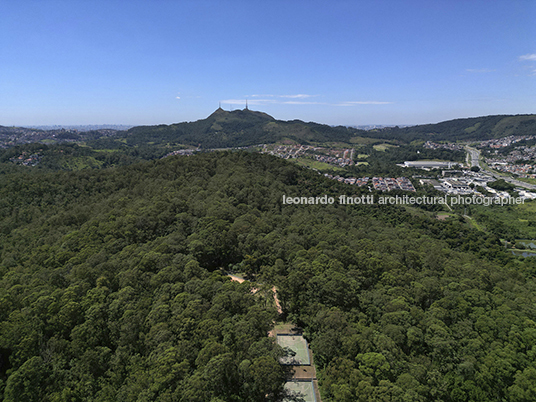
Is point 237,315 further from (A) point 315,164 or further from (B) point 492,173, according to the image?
(B) point 492,173

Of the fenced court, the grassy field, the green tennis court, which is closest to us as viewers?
the fenced court

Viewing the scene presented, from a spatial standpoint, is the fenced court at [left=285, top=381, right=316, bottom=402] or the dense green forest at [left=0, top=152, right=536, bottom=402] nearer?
the dense green forest at [left=0, top=152, right=536, bottom=402]

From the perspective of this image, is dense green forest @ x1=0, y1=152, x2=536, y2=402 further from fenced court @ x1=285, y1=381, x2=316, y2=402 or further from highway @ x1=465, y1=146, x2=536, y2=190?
highway @ x1=465, y1=146, x2=536, y2=190

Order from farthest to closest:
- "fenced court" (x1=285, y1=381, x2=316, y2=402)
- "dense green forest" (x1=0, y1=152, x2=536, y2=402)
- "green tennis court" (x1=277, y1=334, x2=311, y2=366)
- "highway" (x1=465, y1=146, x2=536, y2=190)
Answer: "highway" (x1=465, y1=146, x2=536, y2=190)
"green tennis court" (x1=277, y1=334, x2=311, y2=366)
"fenced court" (x1=285, y1=381, x2=316, y2=402)
"dense green forest" (x1=0, y1=152, x2=536, y2=402)

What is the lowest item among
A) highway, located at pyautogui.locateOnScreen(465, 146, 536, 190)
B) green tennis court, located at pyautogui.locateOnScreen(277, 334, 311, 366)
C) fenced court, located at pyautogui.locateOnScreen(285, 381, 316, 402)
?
fenced court, located at pyautogui.locateOnScreen(285, 381, 316, 402)

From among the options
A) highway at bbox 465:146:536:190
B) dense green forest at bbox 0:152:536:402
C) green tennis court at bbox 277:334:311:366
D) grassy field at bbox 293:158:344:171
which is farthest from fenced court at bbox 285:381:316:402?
highway at bbox 465:146:536:190

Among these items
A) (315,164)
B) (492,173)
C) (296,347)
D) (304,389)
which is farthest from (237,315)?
(492,173)

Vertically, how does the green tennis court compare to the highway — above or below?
below
